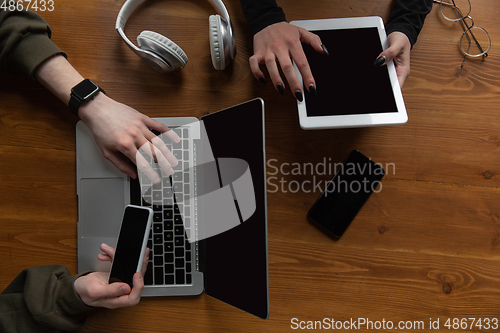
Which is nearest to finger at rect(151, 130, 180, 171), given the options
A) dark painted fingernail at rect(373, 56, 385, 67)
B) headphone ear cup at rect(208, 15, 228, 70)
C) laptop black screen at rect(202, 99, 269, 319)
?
laptop black screen at rect(202, 99, 269, 319)

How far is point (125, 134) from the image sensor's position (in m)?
0.66

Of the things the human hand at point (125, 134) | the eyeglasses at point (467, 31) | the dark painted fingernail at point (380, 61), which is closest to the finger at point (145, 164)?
the human hand at point (125, 134)

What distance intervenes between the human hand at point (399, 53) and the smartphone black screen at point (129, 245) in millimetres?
613

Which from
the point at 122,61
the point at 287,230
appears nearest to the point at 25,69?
the point at 122,61

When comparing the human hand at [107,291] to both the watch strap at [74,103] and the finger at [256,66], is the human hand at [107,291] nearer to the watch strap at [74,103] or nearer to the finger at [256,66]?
the watch strap at [74,103]

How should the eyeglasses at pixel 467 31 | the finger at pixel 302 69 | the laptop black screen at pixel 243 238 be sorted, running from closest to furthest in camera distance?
1. the laptop black screen at pixel 243 238
2. the finger at pixel 302 69
3. the eyeglasses at pixel 467 31

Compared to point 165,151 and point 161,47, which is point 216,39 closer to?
point 161,47

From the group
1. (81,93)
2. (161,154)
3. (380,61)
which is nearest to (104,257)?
(161,154)

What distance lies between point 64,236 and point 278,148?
54 cm

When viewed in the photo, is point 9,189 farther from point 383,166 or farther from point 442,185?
point 442,185

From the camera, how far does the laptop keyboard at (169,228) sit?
0.68m

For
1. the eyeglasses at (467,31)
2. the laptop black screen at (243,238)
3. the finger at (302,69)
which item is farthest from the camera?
the eyeglasses at (467,31)

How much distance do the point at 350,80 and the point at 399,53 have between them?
0.14 m

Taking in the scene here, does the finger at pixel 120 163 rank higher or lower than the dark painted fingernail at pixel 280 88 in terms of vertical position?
lower
